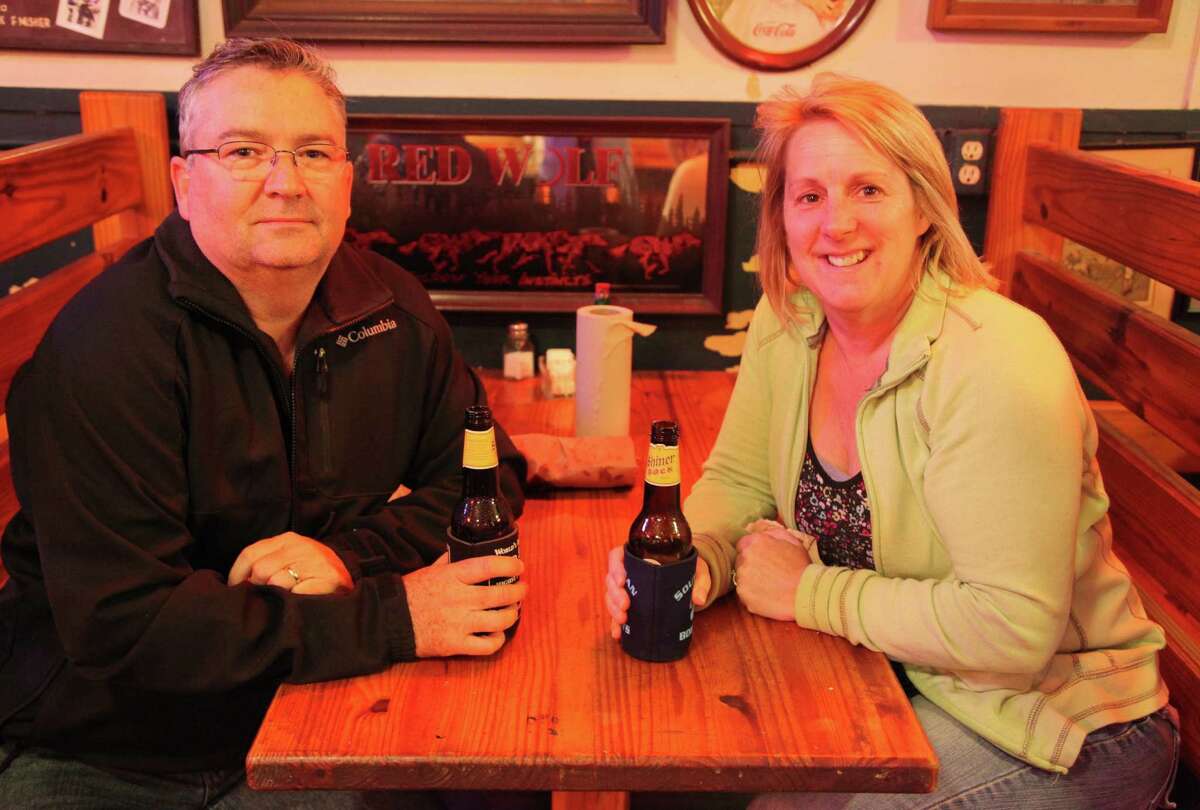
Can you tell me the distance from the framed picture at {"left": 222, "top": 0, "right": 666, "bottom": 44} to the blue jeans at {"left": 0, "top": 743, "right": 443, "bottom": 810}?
5.31ft

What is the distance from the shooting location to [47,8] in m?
2.43

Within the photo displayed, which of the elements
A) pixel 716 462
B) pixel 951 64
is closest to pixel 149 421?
pixel 716 462

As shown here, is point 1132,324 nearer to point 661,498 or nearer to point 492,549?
point 661,498

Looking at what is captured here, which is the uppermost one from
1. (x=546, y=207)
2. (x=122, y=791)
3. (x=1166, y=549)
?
(x=546, y=207)

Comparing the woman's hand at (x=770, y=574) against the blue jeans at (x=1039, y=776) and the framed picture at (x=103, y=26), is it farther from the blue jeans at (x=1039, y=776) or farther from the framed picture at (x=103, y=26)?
the framed picture at (x=103, y=26)

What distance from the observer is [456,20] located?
241cm

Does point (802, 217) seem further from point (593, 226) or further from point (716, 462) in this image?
point (593, 226)

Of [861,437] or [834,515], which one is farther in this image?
[834,515]

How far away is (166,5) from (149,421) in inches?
56.8

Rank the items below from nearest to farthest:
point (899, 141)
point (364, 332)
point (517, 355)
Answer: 1. point (899, 141)
2. point (364, 332)
3. point (517, 355)

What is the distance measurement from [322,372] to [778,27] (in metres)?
1.41

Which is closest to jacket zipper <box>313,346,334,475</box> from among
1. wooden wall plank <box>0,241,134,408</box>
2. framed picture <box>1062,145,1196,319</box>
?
wooden wall plank <box>0,241,134,408</box>

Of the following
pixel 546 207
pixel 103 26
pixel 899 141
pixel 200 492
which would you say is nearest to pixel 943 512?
pixel 899 141

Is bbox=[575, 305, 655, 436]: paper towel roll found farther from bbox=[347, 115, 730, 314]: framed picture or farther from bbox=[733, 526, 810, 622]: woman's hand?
bbox=[733, 526, 810, 622]: woman's hand
